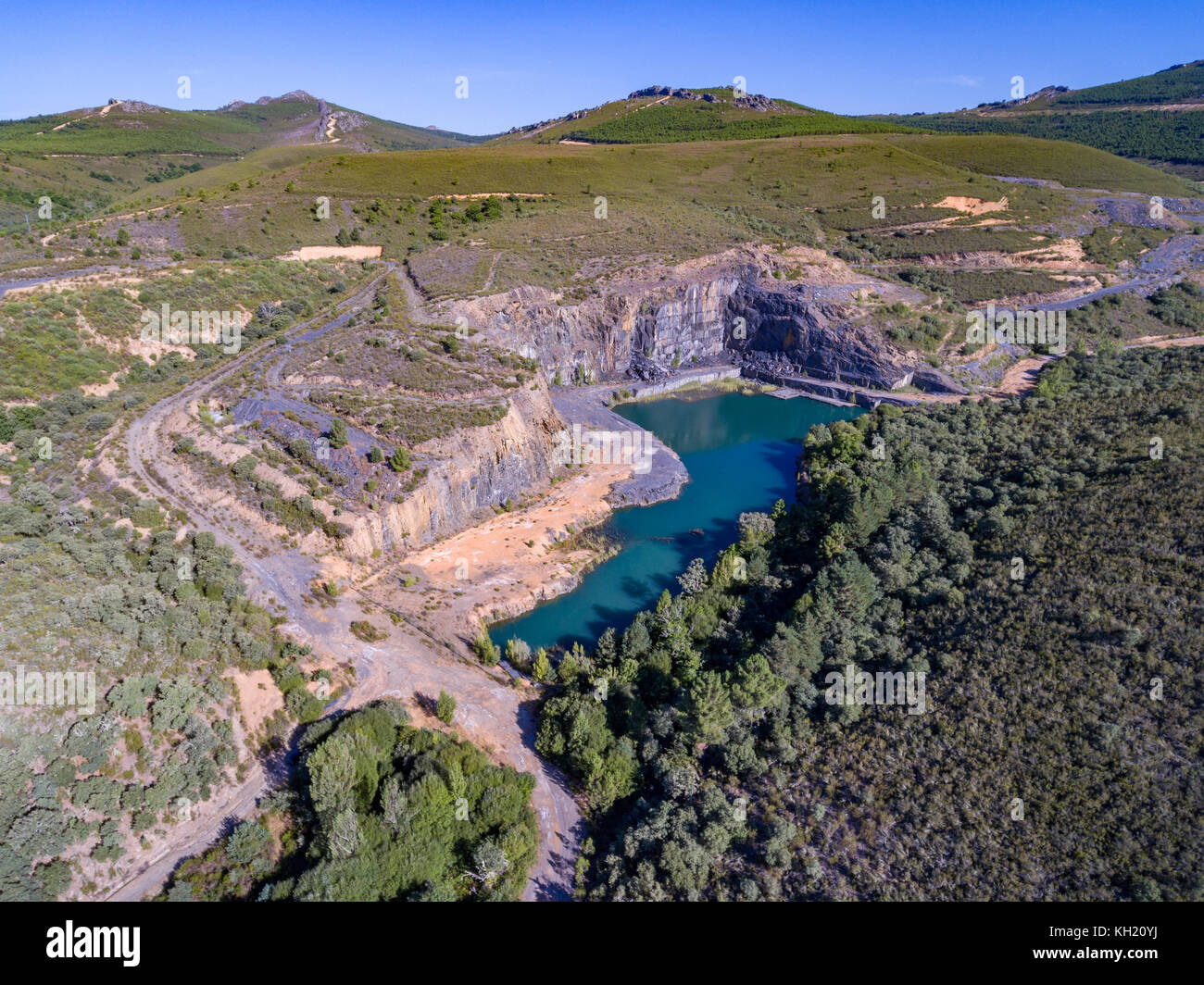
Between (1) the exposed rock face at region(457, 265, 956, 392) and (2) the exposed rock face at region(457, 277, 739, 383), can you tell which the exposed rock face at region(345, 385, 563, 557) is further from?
(1) the exposed rock face at region(457, 265, 956, 392)

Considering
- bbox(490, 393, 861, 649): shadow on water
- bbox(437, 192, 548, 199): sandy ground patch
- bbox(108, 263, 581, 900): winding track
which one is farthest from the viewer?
bbox(437, 192, 548, 199): sandy ground patch

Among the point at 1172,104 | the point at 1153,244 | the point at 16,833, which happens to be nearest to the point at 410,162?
the point at 16,833

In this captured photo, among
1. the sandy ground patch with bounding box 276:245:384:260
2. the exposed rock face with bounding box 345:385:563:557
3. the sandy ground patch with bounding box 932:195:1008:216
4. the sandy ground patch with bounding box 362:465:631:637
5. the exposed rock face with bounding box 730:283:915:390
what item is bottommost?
the sandy ground patch with bounding box 362:465:631:637

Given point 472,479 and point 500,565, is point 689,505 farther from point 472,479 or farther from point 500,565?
point 472,479

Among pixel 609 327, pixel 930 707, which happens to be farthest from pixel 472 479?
pixel 609 327

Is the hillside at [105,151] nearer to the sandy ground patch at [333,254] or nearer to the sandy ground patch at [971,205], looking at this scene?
the sandy ground patch at [333,254]

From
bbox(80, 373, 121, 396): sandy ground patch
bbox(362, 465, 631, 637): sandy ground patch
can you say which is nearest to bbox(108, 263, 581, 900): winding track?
bbox(362, 465, 631, 637): sandy ground patch
